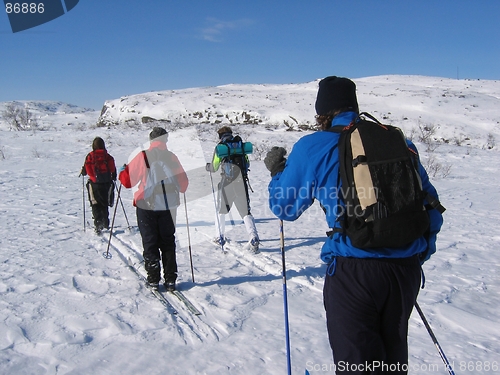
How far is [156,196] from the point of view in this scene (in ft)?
15.3

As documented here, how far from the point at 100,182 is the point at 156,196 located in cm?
324

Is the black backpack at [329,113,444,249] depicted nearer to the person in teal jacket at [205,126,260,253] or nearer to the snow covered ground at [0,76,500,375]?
the snow covered ground at [0,76,500,375]

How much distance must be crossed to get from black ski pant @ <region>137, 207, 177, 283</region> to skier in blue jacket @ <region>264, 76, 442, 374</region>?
9.17 feet

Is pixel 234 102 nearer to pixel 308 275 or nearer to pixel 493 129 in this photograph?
pixel 493 129

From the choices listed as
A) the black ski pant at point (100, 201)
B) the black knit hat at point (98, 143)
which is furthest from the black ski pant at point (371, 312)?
the black ski pant at point (100, 201)

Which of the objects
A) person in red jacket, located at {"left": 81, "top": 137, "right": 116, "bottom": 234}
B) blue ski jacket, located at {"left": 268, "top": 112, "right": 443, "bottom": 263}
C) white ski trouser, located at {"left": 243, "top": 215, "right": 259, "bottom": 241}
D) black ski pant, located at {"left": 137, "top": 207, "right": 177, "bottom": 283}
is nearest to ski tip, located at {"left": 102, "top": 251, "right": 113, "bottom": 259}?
person in red jacket, located at {"left": 81, "top": 137, "right": 116, "bottom": 234}

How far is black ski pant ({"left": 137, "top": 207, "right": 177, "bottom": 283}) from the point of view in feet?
15.4

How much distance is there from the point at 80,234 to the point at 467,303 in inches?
240

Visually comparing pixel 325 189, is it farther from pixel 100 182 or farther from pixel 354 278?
pixel 100 182

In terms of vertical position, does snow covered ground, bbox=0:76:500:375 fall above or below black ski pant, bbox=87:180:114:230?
below

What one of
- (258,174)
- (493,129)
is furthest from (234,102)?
(258,174)

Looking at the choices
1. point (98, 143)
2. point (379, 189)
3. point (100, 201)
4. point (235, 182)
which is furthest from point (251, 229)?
point (379, 189)

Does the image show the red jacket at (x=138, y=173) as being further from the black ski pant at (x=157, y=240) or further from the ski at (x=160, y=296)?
the ski at (x=160, y=296)

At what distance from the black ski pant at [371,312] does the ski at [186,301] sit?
2.37 m
